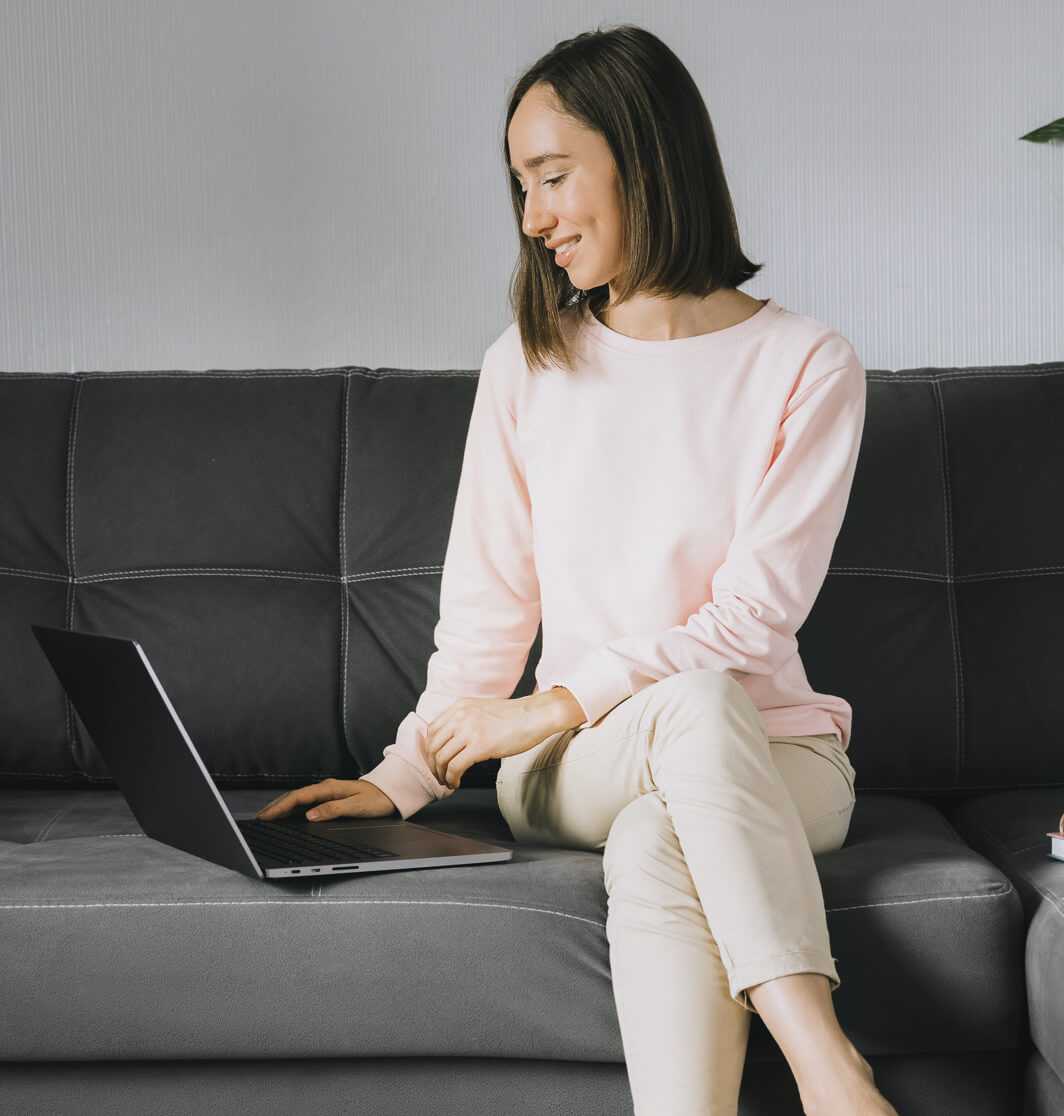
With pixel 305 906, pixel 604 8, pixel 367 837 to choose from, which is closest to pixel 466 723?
pixel 367 837

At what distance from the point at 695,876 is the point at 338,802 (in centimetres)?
48

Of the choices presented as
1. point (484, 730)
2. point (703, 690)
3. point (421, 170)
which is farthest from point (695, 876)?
point (421, 170)

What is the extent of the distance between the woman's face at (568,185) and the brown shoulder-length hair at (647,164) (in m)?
0.01

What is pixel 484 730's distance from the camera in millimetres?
1381

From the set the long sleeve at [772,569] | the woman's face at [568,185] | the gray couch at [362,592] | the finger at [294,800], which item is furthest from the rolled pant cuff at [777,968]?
the woman's face at [568,185]

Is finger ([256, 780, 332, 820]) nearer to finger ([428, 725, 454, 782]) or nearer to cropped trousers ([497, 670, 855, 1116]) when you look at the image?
finger ([428, 725, 454, 782])

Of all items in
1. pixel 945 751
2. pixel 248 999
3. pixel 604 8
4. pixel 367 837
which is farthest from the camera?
pixel 604 8

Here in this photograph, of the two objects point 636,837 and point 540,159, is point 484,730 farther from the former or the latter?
point 540,159

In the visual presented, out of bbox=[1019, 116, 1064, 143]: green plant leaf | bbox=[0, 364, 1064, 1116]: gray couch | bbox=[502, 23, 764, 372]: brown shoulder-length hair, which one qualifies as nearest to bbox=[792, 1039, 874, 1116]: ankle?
bbox=[0, 364, 1064, 1116]: gray couch

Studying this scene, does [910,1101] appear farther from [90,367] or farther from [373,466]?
[90,367]

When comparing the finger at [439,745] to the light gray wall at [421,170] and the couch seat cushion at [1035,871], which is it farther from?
the light gray wall at [421,170]

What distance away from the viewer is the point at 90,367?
2.19 m

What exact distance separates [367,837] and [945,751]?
2.51 ft

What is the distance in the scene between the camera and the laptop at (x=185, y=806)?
117 centimetres
